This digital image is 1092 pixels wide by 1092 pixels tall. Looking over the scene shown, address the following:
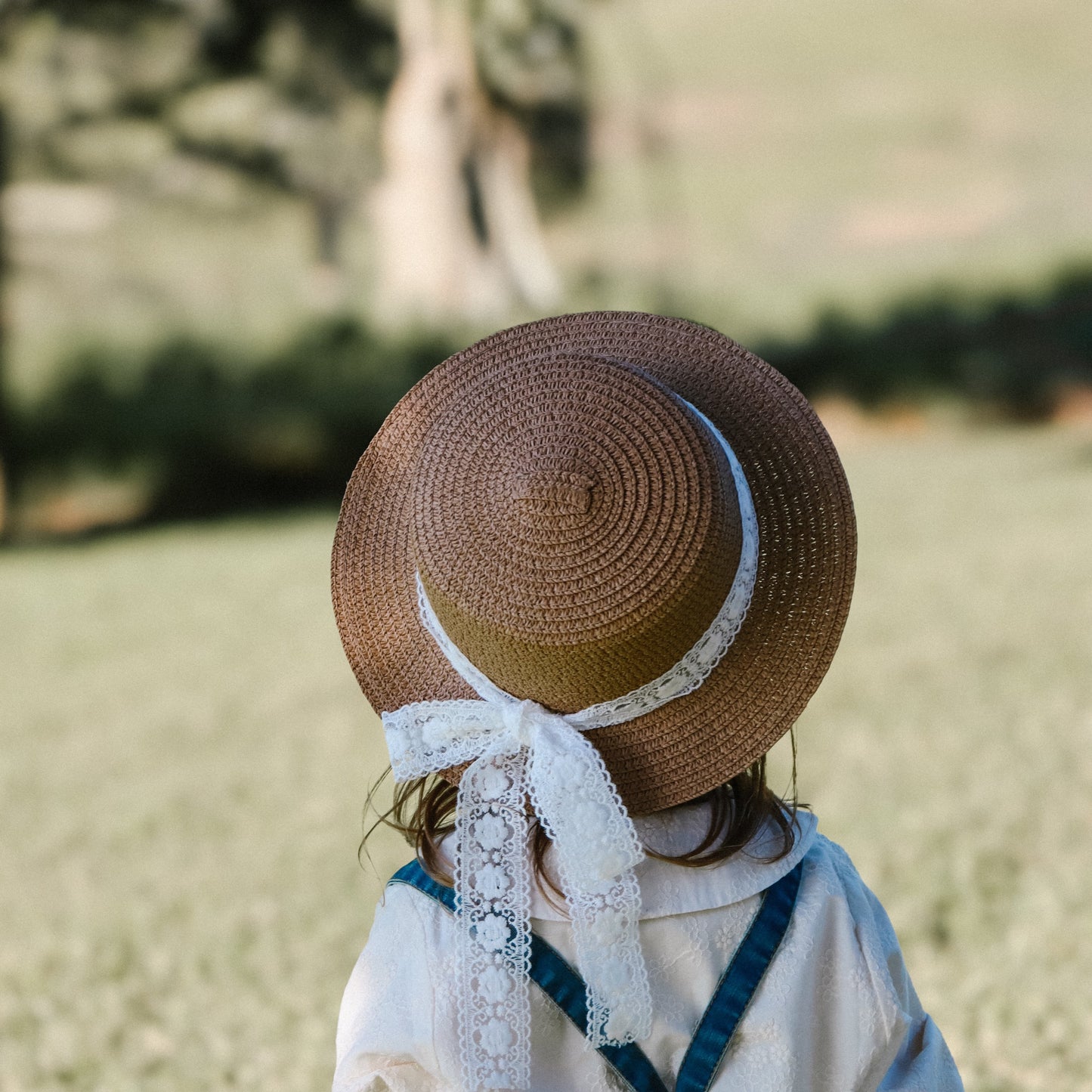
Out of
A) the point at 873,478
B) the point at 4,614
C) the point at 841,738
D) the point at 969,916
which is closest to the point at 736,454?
the point at 969,916

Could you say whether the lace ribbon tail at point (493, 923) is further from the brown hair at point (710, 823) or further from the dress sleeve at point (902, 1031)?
the dress sleeve at point (902, 1031)

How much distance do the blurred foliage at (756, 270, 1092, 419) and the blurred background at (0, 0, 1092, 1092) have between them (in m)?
0.04

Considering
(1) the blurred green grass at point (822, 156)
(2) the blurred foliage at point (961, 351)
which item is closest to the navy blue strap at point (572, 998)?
(2) the blurred foliage at point (961, 351)

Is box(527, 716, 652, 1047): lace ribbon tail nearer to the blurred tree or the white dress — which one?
the white dress

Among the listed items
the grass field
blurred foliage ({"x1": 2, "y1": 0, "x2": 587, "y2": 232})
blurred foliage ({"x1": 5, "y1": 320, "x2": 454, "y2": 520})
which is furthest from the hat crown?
blurred foliage ({"x1": 2, "y1": 0, "x2": 587, "y2": 232})

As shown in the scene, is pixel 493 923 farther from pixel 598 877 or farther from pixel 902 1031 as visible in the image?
pixel 902 1031

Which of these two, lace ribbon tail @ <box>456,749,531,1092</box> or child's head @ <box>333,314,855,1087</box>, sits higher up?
child's head @ <box>333,314,855,1087</box>

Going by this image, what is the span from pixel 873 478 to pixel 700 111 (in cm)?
549

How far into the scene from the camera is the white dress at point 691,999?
1.31m

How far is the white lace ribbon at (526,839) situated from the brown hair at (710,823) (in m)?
0.04

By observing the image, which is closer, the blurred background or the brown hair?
the brown hair

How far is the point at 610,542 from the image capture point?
4.16 ft

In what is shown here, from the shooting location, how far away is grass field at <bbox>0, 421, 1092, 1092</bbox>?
288cm

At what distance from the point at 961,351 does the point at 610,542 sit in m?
12.4
